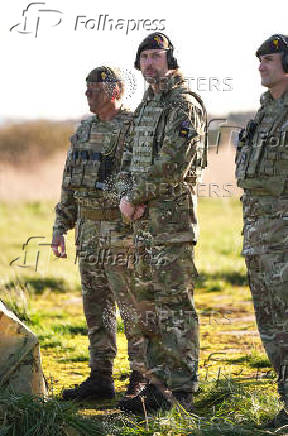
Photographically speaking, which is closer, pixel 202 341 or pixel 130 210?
pixel 130 210

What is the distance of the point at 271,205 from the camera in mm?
5473

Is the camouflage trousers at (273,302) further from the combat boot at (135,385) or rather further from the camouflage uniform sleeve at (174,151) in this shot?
the combat boot at (135,385)

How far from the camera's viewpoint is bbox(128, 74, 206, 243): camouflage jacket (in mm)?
5820

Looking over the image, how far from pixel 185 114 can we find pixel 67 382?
271 cm

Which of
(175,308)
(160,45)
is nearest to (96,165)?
(160,45)

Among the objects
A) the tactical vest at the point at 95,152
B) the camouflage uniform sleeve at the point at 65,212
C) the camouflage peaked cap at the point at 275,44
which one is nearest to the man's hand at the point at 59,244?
the camouflage uniform sleeve at the point at 65,212

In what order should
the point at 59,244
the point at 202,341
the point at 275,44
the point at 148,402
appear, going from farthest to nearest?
1. the point at 202,341
2. the point at 59,244
3. the point at 148,402
4. the point at 275,44

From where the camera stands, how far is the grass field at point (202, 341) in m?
5.58

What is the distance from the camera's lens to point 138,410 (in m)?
6.14

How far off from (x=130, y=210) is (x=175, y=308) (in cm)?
68

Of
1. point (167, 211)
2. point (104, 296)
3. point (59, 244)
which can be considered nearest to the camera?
point (167, 211)

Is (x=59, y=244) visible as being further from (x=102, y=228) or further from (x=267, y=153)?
(x=267, y=153)

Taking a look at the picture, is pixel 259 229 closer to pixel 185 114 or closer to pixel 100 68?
pixel 185 114

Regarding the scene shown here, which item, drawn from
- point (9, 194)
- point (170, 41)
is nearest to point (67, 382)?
point (170, 41)
